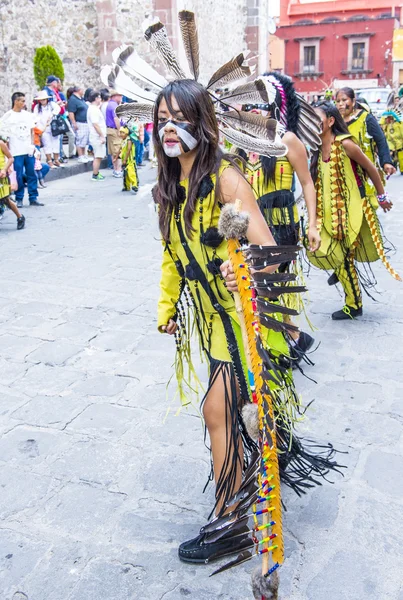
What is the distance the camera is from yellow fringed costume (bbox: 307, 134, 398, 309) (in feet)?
16.0

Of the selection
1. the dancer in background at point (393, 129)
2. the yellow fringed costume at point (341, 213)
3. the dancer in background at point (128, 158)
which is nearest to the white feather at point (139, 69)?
the yellow fringed costume at point (341, 213)

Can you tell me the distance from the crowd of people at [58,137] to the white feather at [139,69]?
629 centimetres

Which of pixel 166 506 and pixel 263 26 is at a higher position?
pixel 263 26

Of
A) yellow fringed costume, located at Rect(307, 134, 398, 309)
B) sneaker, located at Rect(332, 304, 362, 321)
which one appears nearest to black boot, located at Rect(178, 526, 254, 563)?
yellow fringed costume, located at Rect(307, 134, 398, 309)

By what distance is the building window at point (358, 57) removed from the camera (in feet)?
147

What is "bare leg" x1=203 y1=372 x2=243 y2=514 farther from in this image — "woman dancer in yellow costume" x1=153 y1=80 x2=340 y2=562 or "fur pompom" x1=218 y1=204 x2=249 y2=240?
"fur pompom" x1=218 y1=204 x2=249 y2=240

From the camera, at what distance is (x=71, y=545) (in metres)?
2.66

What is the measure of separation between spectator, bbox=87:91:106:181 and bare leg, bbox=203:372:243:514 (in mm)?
11715

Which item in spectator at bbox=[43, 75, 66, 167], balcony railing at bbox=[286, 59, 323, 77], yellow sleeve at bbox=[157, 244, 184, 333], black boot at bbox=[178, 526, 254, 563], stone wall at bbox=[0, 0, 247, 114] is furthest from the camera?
balcony railing at bbox=[286, 59, 323, 77]

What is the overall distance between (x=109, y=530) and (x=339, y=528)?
0.95m

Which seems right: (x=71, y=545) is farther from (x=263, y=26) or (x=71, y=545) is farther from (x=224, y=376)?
(x=263, y=26)

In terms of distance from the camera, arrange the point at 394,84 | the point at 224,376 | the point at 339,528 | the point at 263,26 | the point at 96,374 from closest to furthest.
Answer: the point at 224,376
the point at 339,528
the point at 96,374
the point at 263,26
the point at 394,84

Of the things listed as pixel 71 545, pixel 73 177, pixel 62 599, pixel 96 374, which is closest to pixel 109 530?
pixel 71 545

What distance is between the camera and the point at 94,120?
44.3ft
